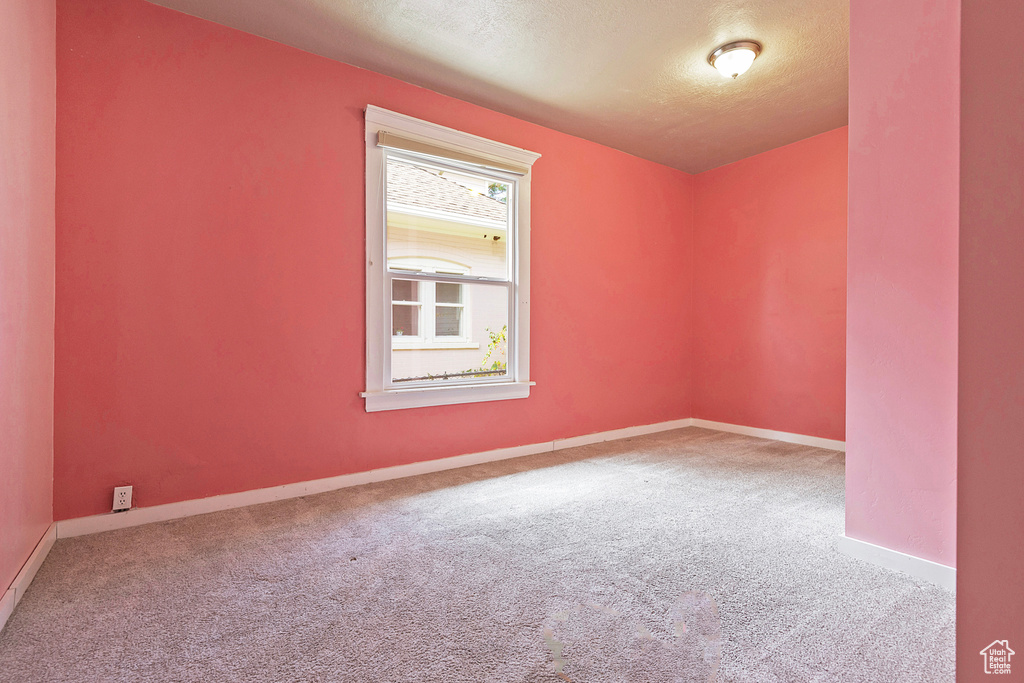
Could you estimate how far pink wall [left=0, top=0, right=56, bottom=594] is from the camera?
5.78ft

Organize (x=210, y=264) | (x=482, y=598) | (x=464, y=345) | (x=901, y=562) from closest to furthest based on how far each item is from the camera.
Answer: (x=482, y=598) < (x=901, y=562) < (x=210, y=264) < (x=464, y=345)

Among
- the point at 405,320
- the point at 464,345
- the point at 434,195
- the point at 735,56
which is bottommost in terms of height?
the point at 464,345

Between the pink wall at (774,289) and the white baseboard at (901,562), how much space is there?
8.24ft

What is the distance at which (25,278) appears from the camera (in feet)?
6.52

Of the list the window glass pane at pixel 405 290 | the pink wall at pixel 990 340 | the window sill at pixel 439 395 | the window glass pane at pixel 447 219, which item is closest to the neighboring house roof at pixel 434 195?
the window glass pane at pixel 447 219

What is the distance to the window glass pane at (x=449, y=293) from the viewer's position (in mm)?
3773

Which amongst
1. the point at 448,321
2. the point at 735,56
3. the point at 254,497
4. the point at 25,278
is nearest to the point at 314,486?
the point at 254,497

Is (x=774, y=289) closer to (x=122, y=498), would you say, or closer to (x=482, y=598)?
(x=482, y=598)

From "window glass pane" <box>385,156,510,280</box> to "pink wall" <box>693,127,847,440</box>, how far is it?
2590 mm

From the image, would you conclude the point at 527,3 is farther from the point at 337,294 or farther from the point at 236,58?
the point at 337,294

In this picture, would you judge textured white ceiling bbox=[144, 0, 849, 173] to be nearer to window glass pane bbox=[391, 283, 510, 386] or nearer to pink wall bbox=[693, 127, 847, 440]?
pink wall bbox=[693, 127, 847, 440]

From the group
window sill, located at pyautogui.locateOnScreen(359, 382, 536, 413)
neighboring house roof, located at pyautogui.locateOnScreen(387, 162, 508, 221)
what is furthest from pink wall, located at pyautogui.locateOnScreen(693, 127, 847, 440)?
neighboring house roof, located at pyautogui.locateOnScreen(387, 162, 508, 221)

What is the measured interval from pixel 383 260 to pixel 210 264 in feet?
3.39

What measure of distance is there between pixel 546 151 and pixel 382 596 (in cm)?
366
